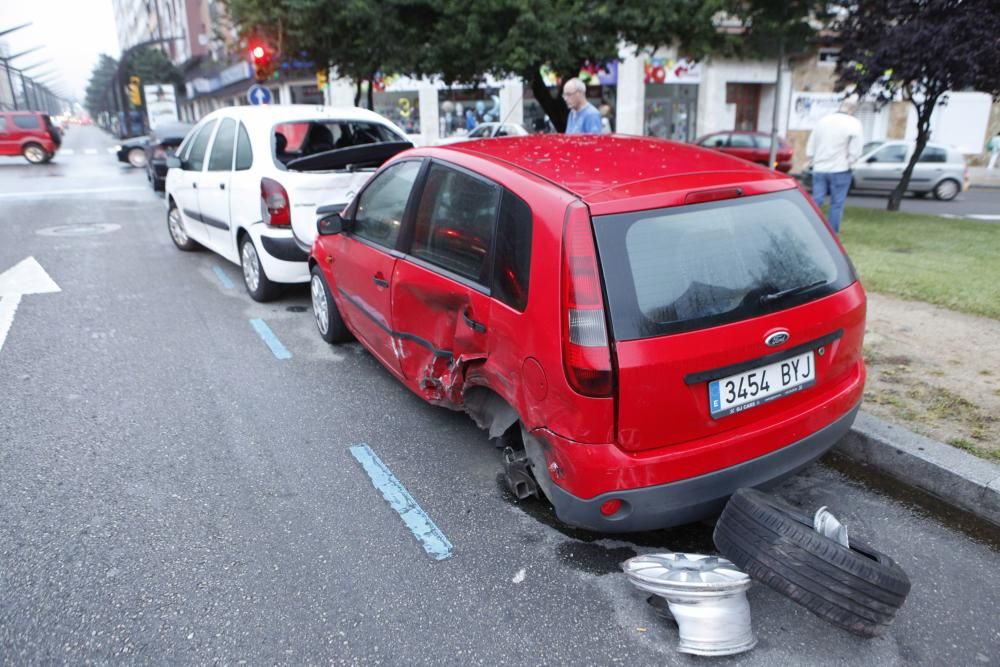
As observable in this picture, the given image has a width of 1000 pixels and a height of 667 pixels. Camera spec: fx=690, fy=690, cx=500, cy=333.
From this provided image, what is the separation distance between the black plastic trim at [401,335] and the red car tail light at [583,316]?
3.23 feet

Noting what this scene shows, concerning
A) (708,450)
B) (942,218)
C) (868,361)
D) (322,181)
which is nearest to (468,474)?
(708,450)

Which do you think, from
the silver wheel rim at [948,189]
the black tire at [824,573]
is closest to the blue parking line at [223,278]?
the black tire at [824,573]

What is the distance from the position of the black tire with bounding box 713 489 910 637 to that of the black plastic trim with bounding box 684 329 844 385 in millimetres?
504

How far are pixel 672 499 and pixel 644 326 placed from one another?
0.66 meters

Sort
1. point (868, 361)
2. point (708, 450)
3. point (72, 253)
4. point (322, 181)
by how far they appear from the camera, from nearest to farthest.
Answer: point (708, 450)
point (868, 361)
point (322, 181)
point (72, 253)

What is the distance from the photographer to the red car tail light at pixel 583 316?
7.94 feet

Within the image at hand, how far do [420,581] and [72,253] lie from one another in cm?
830

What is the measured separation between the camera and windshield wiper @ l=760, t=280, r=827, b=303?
8.71ft

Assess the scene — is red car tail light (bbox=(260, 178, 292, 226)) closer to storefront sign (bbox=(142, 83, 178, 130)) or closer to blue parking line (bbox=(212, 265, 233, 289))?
blue parking line (bbox=(212, 265, 233, 289))

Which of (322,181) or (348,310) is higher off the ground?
(322,181)

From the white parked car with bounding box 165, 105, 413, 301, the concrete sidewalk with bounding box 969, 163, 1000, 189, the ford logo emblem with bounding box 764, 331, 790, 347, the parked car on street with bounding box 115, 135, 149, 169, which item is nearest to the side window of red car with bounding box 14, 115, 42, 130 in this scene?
the parked car on street with bounding box 115, 135, 149, 169

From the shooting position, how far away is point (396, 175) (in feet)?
13.3

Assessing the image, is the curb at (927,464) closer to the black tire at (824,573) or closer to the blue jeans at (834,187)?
the black tire at (824,573)

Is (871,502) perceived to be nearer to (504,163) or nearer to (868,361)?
(868,361)
